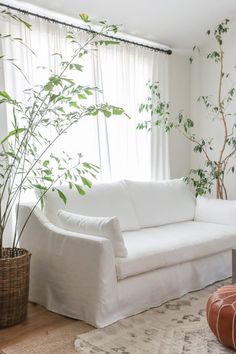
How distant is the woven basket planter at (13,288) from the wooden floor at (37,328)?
0.20ft

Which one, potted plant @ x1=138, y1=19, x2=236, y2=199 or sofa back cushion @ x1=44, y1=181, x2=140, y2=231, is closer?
sofa back cushion @ x1=44, y1=181, x2=140, y2=231

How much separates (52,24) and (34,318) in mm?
2410

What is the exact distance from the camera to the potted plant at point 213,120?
4.15 m

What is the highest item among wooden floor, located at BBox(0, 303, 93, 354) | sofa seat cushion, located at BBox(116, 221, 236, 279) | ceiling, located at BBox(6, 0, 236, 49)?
ceiling, located at BBox(6, 0, 236, 49)

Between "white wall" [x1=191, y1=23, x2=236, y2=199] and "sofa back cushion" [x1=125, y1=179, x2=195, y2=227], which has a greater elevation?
"white wall" [x1=191, y1=23, x2=236, y2=199]

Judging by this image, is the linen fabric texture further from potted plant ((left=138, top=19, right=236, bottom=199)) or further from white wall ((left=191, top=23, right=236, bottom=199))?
white wall ((left=191, top=23, right=236, bottom=199))

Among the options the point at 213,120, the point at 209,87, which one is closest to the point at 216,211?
the point at 213,120

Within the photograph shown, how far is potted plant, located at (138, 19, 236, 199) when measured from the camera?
13.6 feet

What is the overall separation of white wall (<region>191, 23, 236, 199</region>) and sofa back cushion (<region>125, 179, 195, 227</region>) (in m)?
0.81

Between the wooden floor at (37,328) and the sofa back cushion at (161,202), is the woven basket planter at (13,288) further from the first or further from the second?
the sofa back cushion at (161,202)

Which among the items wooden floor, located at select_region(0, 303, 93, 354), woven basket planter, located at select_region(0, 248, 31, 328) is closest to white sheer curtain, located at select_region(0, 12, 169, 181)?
woven basket planter, located at select_region(0, 248, 31, 328)

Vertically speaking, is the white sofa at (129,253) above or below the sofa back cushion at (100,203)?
below

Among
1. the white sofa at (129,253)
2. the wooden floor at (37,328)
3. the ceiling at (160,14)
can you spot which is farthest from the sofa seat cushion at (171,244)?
the ceiling at (160,14)

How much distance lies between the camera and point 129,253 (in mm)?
2684
